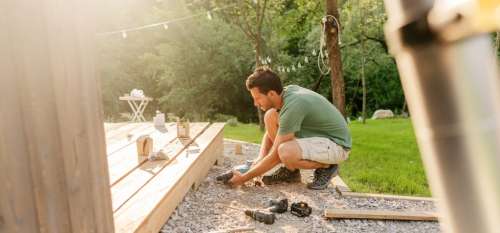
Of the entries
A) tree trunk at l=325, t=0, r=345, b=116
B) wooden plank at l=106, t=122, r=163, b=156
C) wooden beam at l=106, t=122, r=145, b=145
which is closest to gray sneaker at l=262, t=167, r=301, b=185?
wooden plank at l=106, t=122, r=163, b=156

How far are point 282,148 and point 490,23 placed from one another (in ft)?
12.6

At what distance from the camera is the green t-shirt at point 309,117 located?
4012 millimetres

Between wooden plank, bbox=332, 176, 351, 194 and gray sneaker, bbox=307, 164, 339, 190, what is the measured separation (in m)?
0.13

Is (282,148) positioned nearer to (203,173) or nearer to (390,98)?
(203,173)

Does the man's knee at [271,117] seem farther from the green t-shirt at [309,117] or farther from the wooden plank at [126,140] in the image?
the wooden plank at [126,140]

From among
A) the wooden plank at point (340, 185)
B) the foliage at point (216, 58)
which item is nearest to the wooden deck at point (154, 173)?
the wooden plank at point (340, 185)

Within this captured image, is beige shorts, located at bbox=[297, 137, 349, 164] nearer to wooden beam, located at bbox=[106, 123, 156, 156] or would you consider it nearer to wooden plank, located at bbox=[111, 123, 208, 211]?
wooden plank, located at bbox=[111, 123, 208, 211]

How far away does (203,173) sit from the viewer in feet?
15.8

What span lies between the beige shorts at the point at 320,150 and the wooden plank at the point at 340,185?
12.7 inches

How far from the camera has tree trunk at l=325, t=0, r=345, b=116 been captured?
5.85 meters

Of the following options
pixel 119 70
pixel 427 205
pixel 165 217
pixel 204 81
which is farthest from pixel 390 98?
pixel 165 217

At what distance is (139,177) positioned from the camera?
3584 millimetres

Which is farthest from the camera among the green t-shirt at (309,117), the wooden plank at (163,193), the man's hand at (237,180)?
the man's hand at (237,180)

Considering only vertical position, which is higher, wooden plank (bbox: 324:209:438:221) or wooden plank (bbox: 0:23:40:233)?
wooden plank (bbox: 0:23:40:233)
